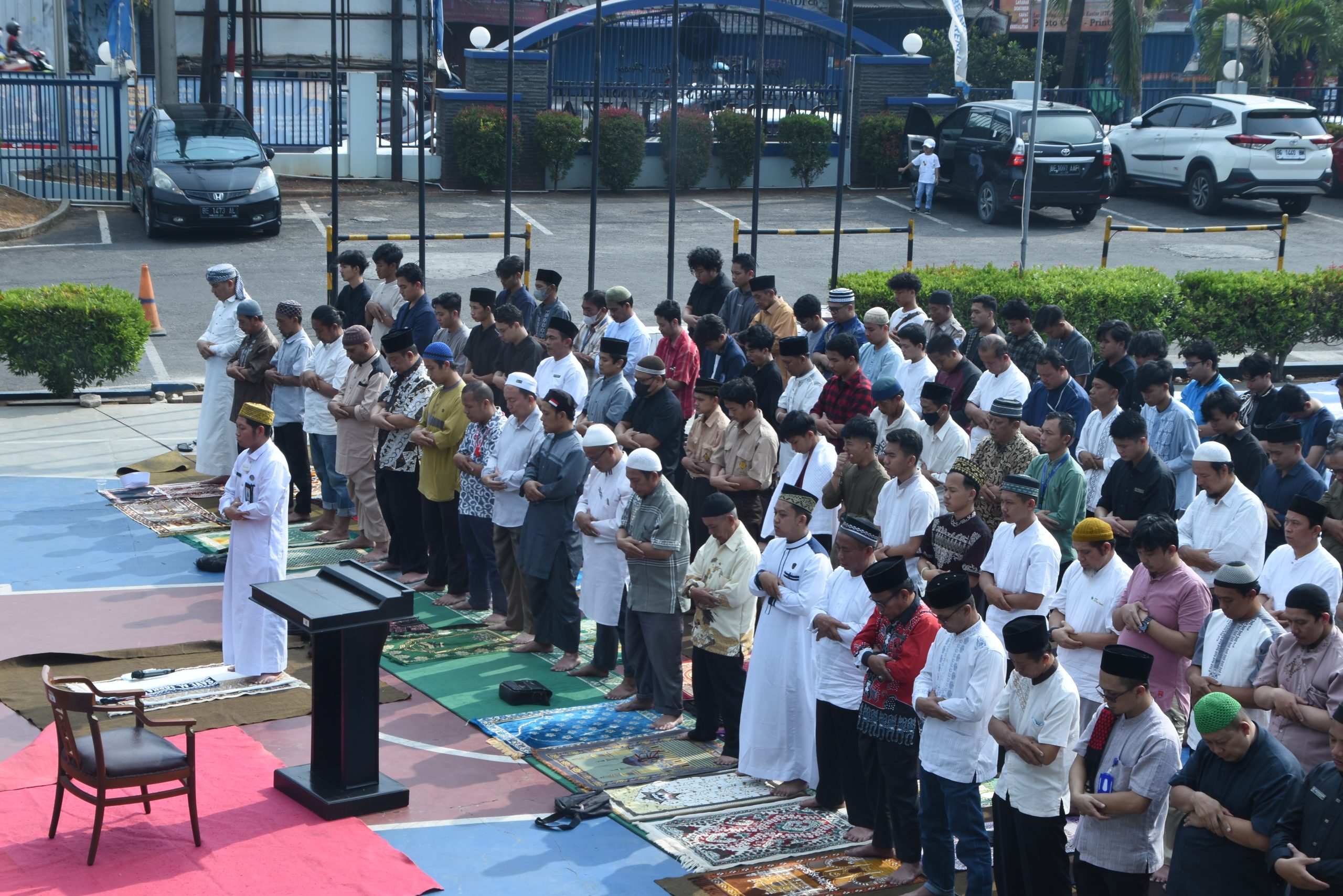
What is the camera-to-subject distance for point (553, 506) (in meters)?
10.7

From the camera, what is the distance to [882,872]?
7699 millimetres

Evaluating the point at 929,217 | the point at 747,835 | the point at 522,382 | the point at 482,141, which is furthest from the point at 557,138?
the point at 747,835

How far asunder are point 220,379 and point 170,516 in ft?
4.42

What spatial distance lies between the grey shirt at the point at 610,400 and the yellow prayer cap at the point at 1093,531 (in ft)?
15.1

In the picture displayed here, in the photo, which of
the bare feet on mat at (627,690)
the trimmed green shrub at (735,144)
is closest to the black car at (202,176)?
the trimmed green shrub at (735,144)

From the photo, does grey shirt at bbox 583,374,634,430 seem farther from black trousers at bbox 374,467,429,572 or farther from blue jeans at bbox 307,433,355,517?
blue jeans at bbox 307,433,355,517

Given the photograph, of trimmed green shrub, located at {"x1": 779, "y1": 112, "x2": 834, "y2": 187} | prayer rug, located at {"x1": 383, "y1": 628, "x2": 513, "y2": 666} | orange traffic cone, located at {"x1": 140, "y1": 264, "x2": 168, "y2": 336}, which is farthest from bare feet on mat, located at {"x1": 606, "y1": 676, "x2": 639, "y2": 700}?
trimmed green shrub, located at {"x1": 779, "y1": 112, "x2": 834, "y2": 187}

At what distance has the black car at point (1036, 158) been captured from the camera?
26.0 metres

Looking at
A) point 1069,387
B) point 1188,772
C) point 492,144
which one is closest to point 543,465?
point 1069,387

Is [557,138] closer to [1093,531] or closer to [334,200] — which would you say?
[334,200]

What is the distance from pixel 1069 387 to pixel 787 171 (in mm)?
21657

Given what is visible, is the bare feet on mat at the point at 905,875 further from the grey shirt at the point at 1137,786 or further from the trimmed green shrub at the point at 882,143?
the trimmed green shrub at the point at 882,143

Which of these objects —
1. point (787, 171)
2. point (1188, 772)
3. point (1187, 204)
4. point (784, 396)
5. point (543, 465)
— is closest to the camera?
point (1188, 772)

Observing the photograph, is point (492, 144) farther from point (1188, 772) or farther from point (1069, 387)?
point (1188, 772)
